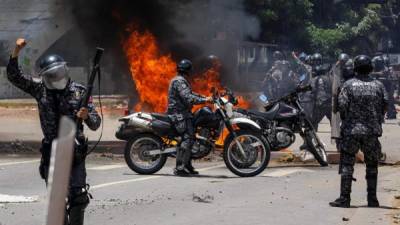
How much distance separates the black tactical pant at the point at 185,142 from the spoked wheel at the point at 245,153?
465 mm

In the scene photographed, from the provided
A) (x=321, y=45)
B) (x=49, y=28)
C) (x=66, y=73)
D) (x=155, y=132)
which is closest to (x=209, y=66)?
(x=155, y=132)

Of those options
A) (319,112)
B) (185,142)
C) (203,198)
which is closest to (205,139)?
(185,142)

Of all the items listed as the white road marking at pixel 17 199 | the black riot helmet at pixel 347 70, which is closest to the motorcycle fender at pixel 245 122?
the black riot helmet at pixel 347 70

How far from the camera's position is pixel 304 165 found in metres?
12.2

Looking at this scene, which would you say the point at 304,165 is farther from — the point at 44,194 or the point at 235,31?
the point at 235,31

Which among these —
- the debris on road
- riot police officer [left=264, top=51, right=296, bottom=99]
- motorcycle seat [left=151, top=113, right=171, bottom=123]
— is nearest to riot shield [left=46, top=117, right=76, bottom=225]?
the debris on road

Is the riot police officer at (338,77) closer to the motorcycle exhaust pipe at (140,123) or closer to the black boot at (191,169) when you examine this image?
the black boot at (191,169)

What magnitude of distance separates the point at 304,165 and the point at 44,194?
4.55 meters

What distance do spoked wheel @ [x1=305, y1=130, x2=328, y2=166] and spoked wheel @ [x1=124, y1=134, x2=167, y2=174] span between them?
2.22 m

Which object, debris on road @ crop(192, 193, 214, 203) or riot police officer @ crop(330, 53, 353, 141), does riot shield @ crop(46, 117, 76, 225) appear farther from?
riot police officer @ crop(330, 53, 353, 141)

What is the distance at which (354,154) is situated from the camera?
8.12 m

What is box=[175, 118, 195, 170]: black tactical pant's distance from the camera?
10.7m

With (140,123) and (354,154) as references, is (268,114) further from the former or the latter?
(354,154)

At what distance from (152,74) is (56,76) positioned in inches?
426
